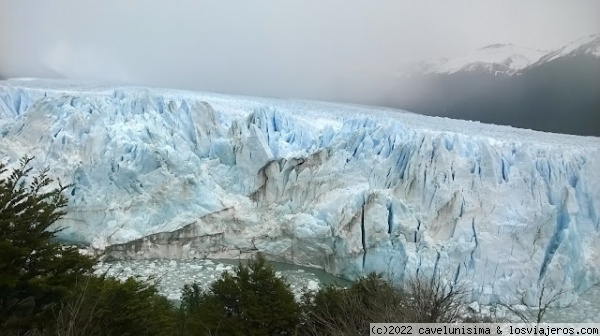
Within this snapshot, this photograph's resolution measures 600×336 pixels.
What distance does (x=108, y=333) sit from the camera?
421 centimetres

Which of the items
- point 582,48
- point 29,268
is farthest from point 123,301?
point 582,48

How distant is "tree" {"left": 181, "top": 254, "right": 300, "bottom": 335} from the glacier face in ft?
9.49

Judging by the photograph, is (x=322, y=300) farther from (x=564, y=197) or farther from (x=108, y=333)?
(x=564, y=197)

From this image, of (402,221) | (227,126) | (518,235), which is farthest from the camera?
(227,126)

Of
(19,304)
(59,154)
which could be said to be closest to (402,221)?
(19,304)

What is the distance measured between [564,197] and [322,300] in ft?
16.6

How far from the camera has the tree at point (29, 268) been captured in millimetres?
3768

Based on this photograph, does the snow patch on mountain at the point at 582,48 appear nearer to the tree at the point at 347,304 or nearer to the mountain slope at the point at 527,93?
the mountain slope at the point at 527,93

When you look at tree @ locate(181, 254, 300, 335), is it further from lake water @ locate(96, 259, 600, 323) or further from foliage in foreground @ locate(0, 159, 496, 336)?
lake water @ locate(96, 259, 600, 323)

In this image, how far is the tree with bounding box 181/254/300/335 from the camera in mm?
5129

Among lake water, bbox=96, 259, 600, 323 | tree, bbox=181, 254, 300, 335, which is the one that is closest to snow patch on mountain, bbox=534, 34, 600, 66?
lake water, bbox=96, 259, 600, 323

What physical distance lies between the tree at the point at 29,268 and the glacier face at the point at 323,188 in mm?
5139

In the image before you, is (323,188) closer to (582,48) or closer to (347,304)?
(347,304)

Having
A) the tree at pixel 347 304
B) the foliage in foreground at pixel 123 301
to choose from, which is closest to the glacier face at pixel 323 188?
the tree at pixel 347 304
